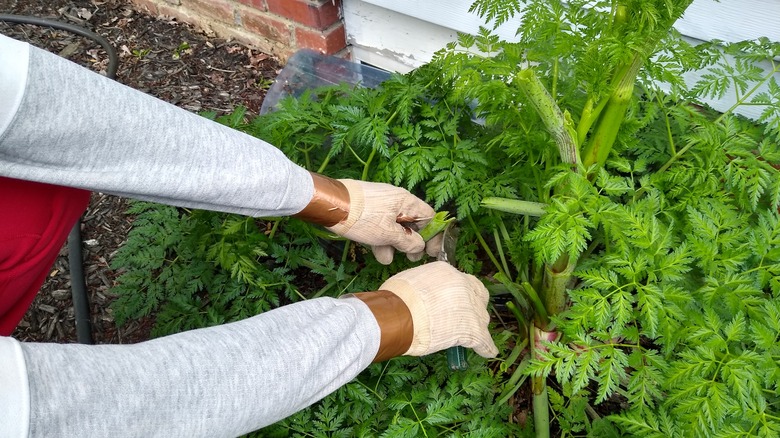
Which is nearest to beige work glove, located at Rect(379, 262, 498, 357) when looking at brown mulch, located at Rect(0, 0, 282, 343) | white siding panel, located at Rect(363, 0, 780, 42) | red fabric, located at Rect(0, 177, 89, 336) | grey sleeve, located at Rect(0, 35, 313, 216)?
grey sleeve, located at Rect(0, 35, 313, 216)

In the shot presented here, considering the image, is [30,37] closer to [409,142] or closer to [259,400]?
[409,142]

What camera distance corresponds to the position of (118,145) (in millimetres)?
1047

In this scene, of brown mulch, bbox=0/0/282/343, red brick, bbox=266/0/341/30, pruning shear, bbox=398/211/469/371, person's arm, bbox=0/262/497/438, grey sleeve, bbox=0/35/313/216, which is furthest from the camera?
red brick, bbox=266/0/341/30

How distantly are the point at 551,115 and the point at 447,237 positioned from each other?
0.59 meters

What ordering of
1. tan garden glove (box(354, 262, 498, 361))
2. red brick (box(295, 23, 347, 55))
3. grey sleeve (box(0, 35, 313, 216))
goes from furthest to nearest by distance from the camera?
red brick (box(295, 23, 347, 55)), tan garden glove (box(354, 262, 498, 361)), grey sleeve (box(0, 35, 313, 216))

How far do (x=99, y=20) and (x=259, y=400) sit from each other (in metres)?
3.08

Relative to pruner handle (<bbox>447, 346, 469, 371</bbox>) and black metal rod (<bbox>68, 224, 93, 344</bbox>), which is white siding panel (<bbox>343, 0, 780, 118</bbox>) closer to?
pruner handle (<bbox>447, 346, 469, 371</bbox>)

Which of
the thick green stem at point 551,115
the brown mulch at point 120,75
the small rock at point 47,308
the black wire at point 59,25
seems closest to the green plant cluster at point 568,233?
the thick green stem at point 551,115

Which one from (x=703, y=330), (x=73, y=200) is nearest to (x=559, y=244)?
(x=703, y=330)

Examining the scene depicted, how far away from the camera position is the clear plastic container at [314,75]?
8.06 feet

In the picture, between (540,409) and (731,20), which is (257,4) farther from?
(540,409)

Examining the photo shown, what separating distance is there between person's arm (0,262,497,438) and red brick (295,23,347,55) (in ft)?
5.66

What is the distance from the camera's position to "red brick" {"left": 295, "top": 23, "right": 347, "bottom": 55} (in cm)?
270

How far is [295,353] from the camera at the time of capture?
1.00 m
